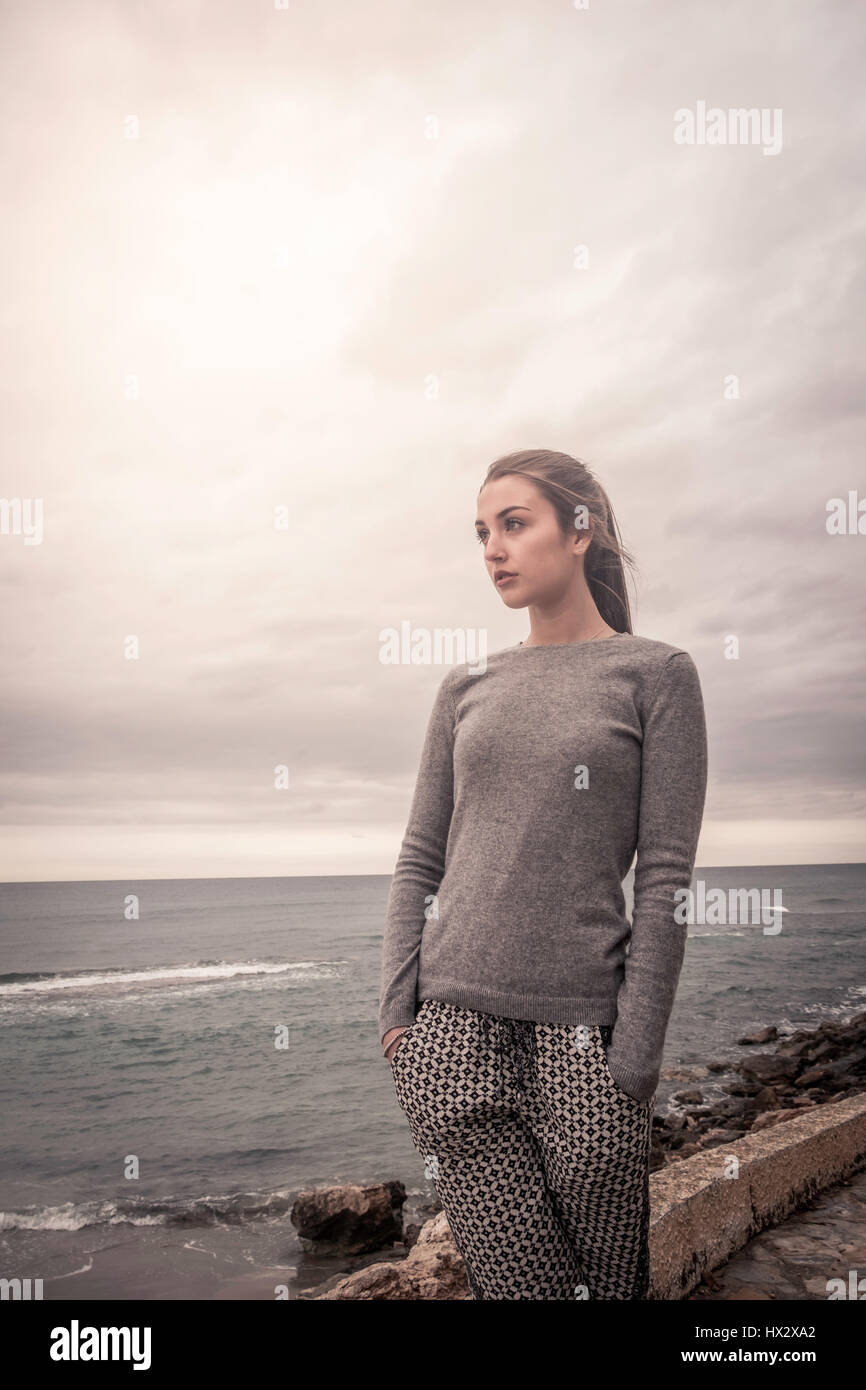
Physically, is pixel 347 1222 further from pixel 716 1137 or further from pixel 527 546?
pixel 527 546

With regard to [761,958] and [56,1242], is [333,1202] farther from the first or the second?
[761,958]

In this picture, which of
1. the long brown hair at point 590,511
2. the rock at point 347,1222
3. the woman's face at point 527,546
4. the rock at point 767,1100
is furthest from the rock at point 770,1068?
the woman's face at point 527,546

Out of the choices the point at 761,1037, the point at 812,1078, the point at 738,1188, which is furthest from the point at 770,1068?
the point at 738,1188

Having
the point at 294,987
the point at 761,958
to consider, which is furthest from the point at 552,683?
the point at 761,958

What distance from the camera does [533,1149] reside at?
1.49 meters

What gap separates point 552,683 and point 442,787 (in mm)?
358

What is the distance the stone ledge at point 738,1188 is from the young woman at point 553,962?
162 cm

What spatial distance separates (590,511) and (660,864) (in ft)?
2.54

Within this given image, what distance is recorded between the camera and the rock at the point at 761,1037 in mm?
16891

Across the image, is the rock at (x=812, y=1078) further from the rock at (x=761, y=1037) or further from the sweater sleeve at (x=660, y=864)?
the sweater sleeve at (x=660, y=864)

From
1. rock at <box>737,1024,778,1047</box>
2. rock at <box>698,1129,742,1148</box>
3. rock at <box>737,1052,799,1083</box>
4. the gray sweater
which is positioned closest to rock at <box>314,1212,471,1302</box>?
the gray sweater

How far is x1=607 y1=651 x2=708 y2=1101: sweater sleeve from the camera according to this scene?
1.41 metres
